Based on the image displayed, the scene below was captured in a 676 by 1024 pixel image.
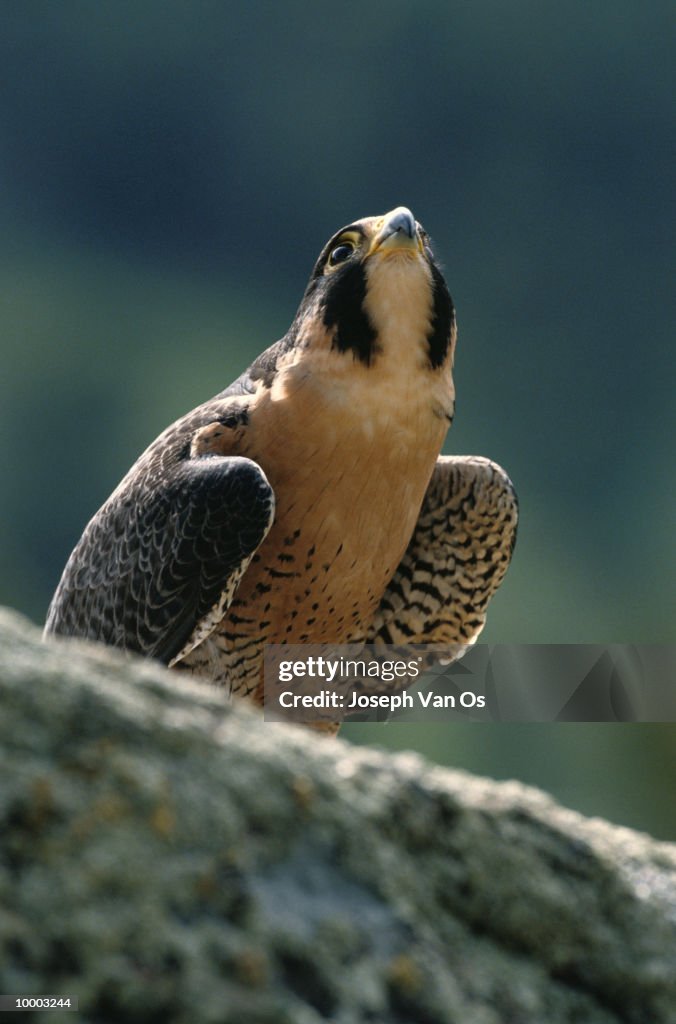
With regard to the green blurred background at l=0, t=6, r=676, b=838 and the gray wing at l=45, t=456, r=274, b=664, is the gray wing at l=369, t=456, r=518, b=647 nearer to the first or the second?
the gray wing at l=45, t=456, r=274, b=664

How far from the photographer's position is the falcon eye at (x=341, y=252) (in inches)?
200

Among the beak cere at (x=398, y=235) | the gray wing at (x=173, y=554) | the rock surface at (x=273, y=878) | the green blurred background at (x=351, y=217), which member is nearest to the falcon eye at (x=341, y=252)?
the beak cere at (x=398, y=235)

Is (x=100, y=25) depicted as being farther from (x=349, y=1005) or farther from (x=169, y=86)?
(x=349, y=1005)

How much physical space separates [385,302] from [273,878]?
11.4 feet

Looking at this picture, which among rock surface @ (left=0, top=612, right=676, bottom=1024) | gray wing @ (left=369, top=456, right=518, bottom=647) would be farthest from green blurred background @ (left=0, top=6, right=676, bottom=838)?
rock surface @ (left=0, top=612, right=676, bottom=1024)

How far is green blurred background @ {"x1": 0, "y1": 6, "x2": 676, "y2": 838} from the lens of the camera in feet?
231

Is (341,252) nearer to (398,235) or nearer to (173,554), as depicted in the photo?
(398,235)

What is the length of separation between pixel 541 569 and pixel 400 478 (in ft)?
189

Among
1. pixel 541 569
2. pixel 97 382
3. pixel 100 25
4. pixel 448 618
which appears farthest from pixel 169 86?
pixel 448 618

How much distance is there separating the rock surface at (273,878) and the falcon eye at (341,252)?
3.38 m

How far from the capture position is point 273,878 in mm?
1561

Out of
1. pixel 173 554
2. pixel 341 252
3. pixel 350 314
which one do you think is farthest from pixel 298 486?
pixel 341 252

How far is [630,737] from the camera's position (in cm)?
2427

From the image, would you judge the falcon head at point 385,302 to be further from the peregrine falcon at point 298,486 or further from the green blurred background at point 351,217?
the green blurred background at point 351,217
